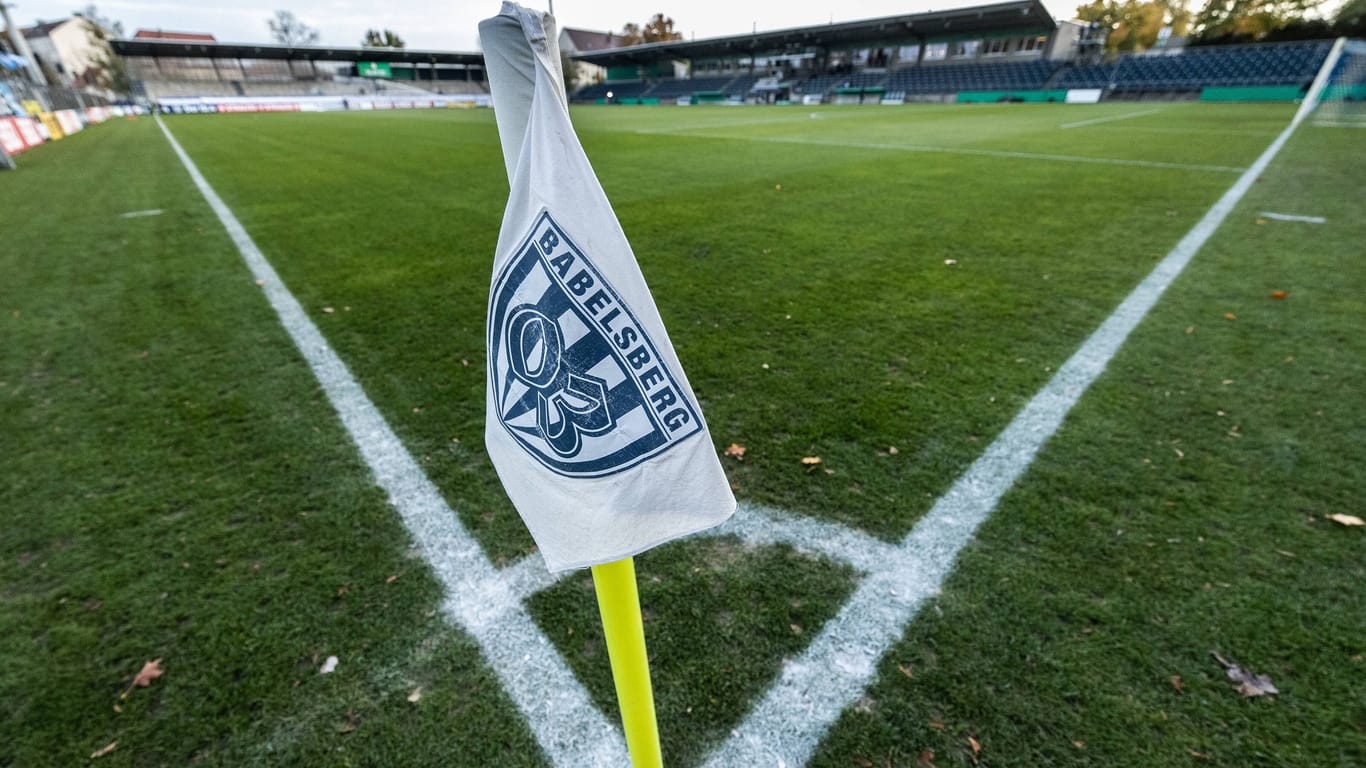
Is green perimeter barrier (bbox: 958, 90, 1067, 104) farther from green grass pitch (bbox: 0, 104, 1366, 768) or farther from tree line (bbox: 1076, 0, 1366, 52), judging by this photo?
green grass pitch (bbox: 0, 104, 1366, 768)

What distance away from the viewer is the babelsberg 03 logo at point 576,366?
0.92 m

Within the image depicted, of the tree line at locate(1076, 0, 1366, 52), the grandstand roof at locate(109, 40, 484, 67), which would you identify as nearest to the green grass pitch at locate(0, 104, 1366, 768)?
the tree line at locate(1076, 0, 1366, 52)

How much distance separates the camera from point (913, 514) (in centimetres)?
253

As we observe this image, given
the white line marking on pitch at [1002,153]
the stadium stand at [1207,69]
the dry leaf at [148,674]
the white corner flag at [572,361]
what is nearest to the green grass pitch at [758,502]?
the dry leaf at [148,674]

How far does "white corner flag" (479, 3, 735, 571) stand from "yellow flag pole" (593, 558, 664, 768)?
0.52 feet

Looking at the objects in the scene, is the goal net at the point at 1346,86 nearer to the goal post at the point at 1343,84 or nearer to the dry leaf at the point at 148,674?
the goal post at the point at 1343,84

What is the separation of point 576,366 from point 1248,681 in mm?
2259

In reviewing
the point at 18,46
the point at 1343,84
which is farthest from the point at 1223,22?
the point at 18,46

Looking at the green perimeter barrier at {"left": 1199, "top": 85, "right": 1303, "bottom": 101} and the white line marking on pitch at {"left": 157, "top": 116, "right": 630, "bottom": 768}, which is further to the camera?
the green perimeter barrier at {"left": 1199, "top": 85, "right": 1303, "bottom": 101}

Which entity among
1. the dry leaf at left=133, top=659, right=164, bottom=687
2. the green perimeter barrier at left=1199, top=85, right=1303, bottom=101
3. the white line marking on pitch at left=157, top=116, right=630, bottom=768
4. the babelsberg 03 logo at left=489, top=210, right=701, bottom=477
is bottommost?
the green perimeter barrier at left=1199, top=85, right=1303, bottom=101

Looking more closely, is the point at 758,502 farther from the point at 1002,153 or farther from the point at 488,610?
the point at 1002,153

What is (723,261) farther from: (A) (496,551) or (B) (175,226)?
(B) (175,226)

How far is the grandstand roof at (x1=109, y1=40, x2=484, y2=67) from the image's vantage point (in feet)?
198

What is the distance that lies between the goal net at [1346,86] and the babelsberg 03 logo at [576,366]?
1233 inches
